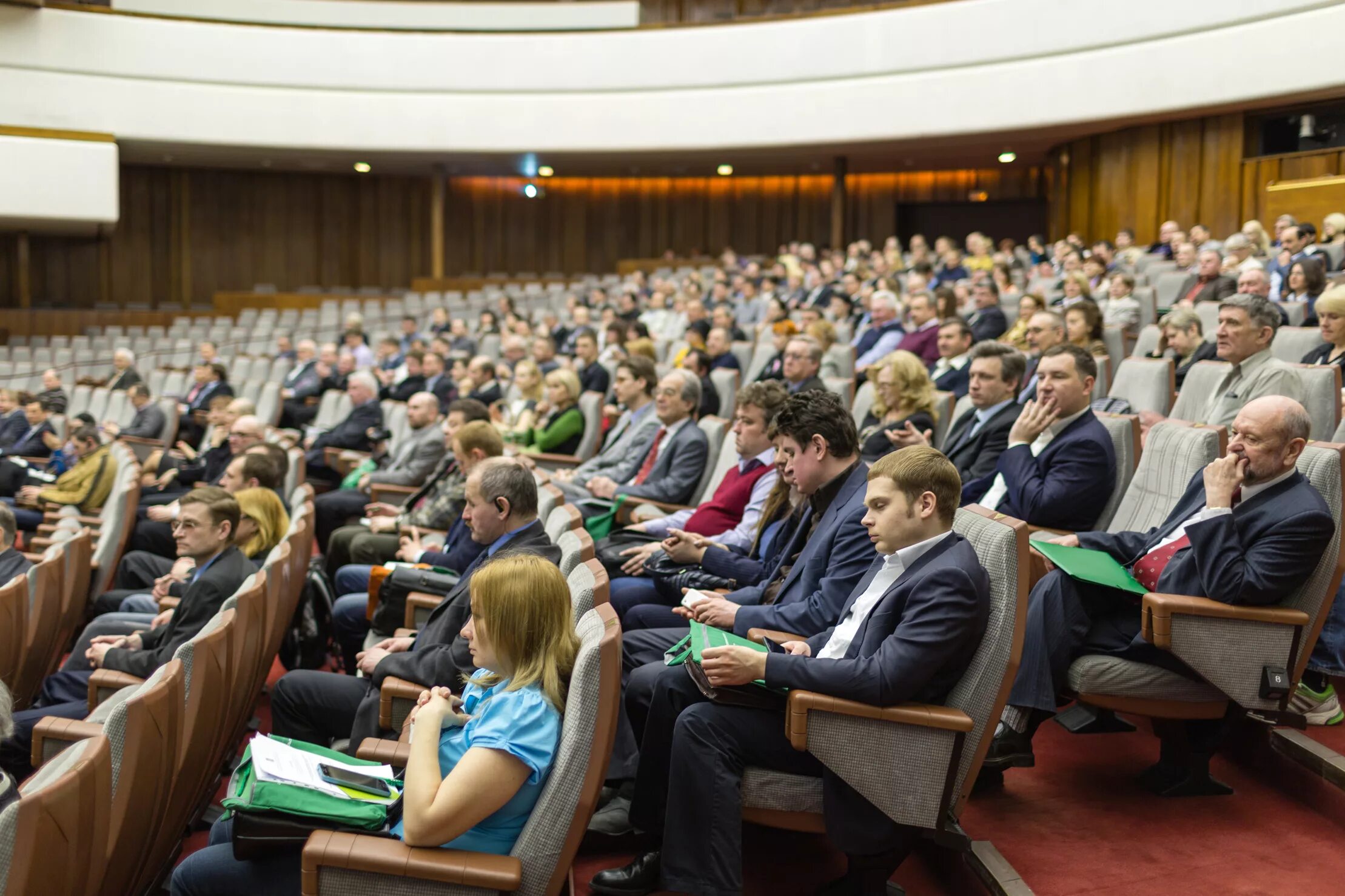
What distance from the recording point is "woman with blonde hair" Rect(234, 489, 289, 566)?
3002 mm

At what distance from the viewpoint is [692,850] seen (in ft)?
5.95

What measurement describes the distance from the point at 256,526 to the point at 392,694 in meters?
1.06

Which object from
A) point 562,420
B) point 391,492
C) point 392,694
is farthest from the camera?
point 562,420

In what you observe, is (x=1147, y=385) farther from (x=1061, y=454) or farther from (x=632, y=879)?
(x=632, y=879)

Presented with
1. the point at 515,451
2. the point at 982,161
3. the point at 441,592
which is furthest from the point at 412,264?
the point at 441,592

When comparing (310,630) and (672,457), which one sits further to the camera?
(672,457)

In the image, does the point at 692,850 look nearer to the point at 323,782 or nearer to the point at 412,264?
the point at 323,782

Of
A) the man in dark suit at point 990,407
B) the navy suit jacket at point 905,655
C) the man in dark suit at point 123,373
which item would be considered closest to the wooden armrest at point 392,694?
the navy suit jacket at point 905,655

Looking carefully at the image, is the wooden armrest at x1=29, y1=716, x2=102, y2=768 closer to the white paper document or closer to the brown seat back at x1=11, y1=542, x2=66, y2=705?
the white paper document

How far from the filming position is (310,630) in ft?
11.5

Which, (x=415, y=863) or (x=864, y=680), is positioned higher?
(x=864, y=680)

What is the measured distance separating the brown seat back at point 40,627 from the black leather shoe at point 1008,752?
7.95 ft

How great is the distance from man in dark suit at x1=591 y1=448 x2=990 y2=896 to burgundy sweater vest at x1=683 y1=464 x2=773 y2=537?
3.85 feet

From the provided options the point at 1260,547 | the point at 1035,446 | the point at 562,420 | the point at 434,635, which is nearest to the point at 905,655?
the point at 1260,547
